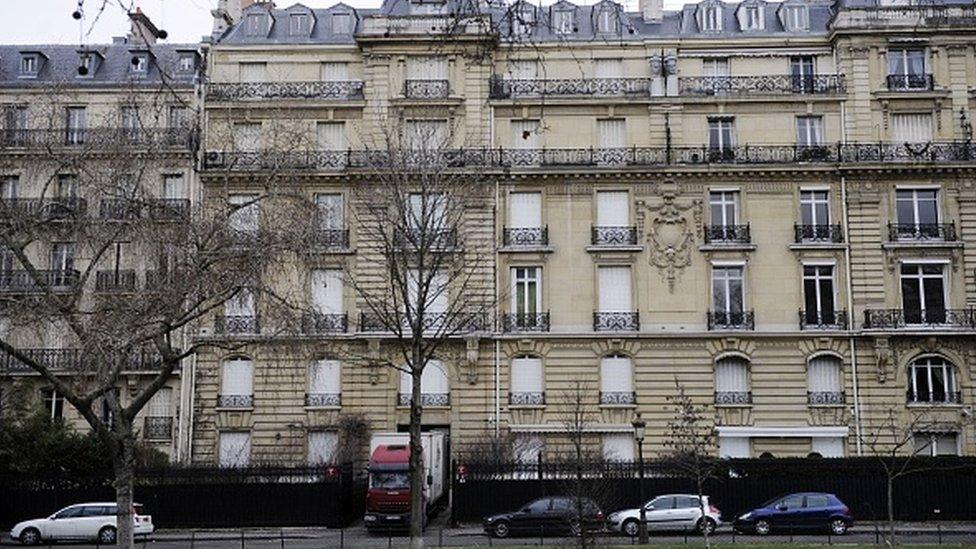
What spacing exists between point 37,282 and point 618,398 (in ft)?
78.0

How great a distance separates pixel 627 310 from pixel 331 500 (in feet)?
45.8

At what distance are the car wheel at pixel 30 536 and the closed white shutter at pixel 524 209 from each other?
20.3 meters

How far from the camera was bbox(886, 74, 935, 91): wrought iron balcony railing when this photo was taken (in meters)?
41.2

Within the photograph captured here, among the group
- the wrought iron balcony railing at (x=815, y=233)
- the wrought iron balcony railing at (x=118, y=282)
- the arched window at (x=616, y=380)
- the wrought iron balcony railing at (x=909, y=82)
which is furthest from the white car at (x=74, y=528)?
the wrought iron balcony railing at (x=909, y=82)

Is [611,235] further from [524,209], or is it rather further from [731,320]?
[731,320]

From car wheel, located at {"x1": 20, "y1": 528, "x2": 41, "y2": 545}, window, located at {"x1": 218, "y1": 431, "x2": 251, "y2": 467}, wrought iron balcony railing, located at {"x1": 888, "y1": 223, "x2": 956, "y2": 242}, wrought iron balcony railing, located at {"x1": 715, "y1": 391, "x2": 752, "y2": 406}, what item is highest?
wrought iron balcony railing, located at {"x1": 888, "y1": 223, "x2": 956, "y2": 242}

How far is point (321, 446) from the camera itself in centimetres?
3978

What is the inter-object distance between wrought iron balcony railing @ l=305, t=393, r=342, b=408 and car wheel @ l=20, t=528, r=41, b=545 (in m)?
11.5

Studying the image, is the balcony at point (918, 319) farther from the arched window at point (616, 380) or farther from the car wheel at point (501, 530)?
the car wheel at point (501, 530)

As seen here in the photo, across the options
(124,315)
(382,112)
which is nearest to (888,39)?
(382,112)

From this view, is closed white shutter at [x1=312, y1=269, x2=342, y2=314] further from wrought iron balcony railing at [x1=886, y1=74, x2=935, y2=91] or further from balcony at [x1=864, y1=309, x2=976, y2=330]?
wrought iron balcony railing at [x1=886, y1=74, x2=935, y2=91]

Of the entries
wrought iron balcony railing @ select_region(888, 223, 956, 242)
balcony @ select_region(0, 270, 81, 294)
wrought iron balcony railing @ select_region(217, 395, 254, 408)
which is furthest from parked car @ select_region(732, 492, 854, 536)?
balcony @ select_region(0, 270, 81, 294)

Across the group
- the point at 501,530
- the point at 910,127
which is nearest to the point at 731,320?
the point at 910,127

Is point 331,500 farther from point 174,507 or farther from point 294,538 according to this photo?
point 174,507
